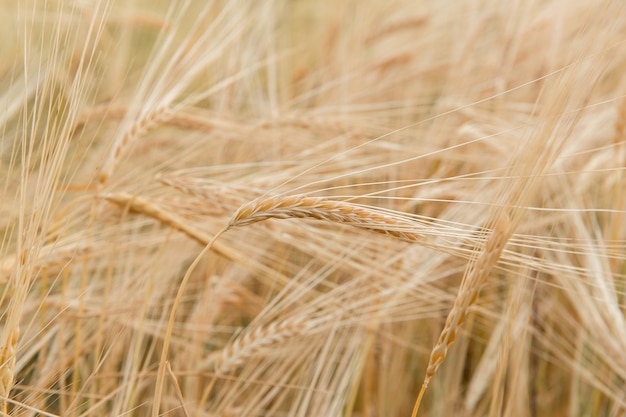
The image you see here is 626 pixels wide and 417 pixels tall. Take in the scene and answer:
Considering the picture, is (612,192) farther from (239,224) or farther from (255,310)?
(239,224)

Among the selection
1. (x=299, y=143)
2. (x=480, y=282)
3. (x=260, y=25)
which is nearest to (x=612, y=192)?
(x=299, y=143)

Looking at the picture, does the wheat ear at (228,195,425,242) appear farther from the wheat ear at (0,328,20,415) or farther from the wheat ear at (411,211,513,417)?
the wheat ear at (0,328,20,415)

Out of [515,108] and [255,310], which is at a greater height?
[515,108]

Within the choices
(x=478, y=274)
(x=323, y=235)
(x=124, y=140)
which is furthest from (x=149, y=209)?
(x=478, y=274)

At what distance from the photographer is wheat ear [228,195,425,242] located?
544 mm

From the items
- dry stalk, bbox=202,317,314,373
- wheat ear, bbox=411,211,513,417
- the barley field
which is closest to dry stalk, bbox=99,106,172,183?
the barley field

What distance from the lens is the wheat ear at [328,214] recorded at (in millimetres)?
544

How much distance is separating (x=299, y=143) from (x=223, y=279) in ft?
0.91

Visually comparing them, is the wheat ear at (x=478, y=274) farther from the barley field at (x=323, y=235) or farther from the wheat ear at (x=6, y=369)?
the wheat ear at (x=6, y=369)

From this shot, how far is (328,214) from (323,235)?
1.17 feet

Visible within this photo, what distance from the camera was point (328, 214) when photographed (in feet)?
1.80

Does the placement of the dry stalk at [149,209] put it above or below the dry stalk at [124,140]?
below

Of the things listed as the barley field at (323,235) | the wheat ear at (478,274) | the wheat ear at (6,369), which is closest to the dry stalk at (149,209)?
the barley field at (323,235)

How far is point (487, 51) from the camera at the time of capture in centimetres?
139
